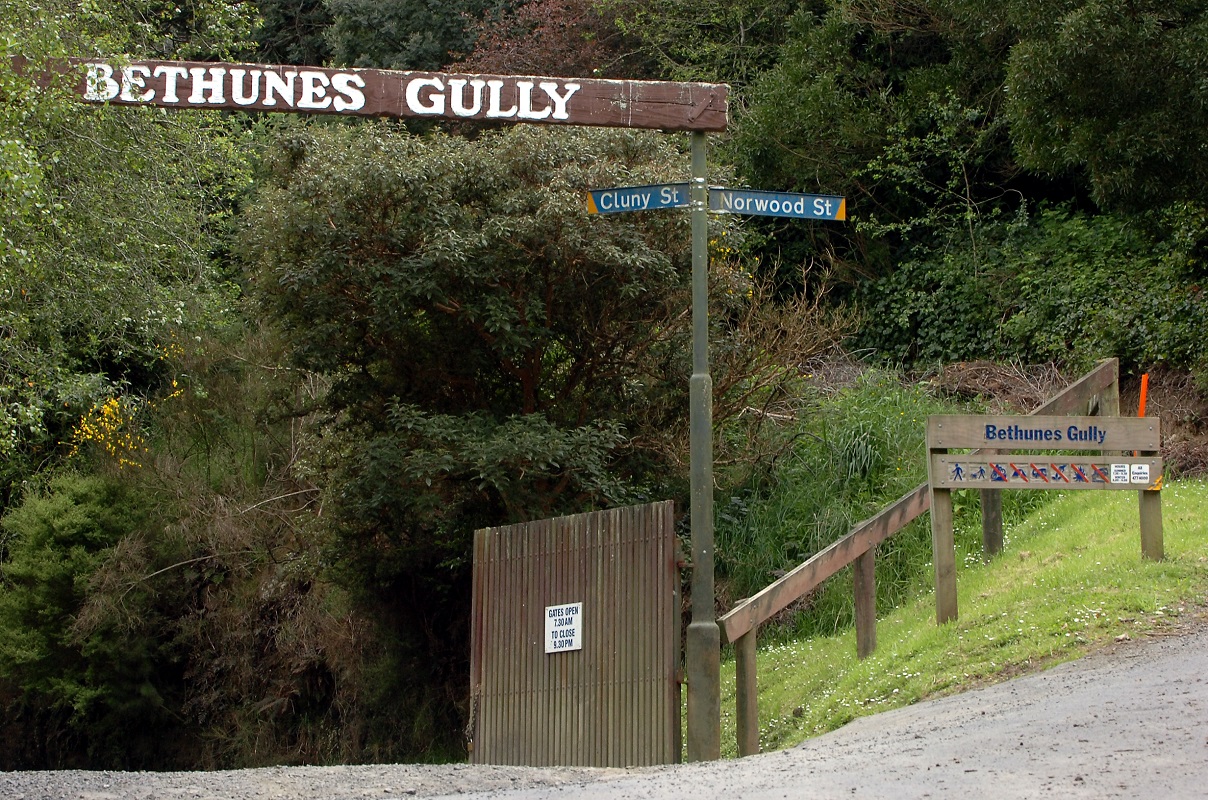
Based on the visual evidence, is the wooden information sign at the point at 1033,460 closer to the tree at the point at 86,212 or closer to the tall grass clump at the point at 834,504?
the tall grass clump at the point at 834,504

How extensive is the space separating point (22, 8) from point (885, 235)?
15750 mm

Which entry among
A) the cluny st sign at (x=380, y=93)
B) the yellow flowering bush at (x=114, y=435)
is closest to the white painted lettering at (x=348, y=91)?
the cluny st sign at (x=380, y=93)

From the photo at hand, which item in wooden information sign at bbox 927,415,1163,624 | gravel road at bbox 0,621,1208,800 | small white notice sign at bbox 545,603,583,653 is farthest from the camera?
small white notice sign at bbox 545,603,583,653

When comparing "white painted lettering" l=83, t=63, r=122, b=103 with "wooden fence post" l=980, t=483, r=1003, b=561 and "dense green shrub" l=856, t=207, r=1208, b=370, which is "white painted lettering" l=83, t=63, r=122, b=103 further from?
"dense green shrub" l=856, t=207, r=1208, b=370

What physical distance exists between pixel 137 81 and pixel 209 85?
0.64m

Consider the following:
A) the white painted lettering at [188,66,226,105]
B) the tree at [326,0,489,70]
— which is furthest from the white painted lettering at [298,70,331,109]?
the tree at [326,0,489,70]

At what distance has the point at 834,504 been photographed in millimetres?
17047

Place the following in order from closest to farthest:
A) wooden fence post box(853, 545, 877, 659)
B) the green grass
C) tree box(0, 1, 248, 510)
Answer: the green grass
wooden fence post box(853, 545, 877, 659)
tree box(0, 1, 248, 510)

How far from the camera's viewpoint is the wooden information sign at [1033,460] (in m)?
10.6

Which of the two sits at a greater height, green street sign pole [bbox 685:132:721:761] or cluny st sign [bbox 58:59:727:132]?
cluny st sign [bbox 58:59:727:132]

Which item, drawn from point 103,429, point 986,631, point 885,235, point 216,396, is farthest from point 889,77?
point 986,631

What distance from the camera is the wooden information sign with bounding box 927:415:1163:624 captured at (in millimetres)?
10555

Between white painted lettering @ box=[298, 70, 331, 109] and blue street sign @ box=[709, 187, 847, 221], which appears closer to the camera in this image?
blue street sign @ box=[709, 187, 847, 221]

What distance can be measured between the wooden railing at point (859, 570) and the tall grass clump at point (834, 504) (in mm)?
2143
